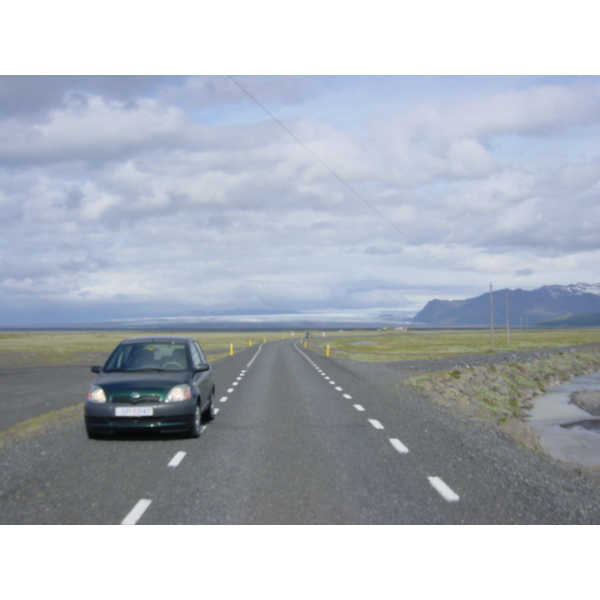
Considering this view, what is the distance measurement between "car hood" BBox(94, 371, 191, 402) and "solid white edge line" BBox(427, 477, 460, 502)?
15.6 feet

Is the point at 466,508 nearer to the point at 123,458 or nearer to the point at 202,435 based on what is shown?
the point at 123,458

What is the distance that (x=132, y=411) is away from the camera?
32.3ft

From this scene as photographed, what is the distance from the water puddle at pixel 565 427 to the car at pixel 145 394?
7.95m

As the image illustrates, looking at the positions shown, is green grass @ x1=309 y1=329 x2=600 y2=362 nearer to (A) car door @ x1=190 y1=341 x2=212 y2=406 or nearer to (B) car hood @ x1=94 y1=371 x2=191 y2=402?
(A) car door @ x1=190 y1=341 x2=212 y2=406

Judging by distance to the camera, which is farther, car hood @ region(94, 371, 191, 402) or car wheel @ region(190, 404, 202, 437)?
car wheel @ region(190, 404, 202, 437)

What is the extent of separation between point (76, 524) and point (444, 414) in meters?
10.2

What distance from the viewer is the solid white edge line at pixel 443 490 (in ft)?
21.4

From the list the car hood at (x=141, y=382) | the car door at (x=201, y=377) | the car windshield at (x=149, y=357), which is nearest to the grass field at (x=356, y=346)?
the car door at (x=201, y=377)

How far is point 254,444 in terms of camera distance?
9.84 meters

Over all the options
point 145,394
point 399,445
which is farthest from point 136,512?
point 399,445

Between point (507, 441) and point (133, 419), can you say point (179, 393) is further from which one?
point (507, 441)

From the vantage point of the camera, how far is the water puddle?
13969mm

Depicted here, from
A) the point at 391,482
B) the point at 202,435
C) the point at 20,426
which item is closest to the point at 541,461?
the point at 391,482

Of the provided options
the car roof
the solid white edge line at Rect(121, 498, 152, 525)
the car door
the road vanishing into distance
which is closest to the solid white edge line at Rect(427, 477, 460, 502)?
the road vanishing into distance
